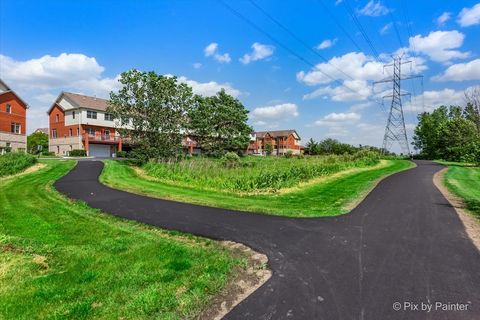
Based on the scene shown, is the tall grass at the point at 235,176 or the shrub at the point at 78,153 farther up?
the shrub at the point at 78,153

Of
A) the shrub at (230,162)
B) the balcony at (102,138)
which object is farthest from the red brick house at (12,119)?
the shrub at (230,162)

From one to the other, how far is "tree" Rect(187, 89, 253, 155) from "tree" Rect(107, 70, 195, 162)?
50.5 feet

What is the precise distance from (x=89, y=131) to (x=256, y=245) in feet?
164

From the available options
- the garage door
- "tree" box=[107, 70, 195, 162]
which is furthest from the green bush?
the garage door

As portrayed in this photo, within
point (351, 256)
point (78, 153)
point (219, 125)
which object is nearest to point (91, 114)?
point (78, 153)

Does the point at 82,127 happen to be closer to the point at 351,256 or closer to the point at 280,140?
the point at 351,256

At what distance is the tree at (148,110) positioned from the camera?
28.0m

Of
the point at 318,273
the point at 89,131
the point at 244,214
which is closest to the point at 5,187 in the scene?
the point at 244,214

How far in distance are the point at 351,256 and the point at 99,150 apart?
5153cm

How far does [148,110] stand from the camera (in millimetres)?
28328

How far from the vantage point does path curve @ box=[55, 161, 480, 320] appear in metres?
4.29

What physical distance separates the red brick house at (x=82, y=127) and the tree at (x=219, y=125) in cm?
1473

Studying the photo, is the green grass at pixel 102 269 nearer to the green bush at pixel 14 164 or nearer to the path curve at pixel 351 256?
the path curve at pixel 351 256

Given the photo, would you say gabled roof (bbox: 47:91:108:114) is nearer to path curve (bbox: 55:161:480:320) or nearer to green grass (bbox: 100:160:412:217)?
green grass (bbox: 100:160:412:217)
